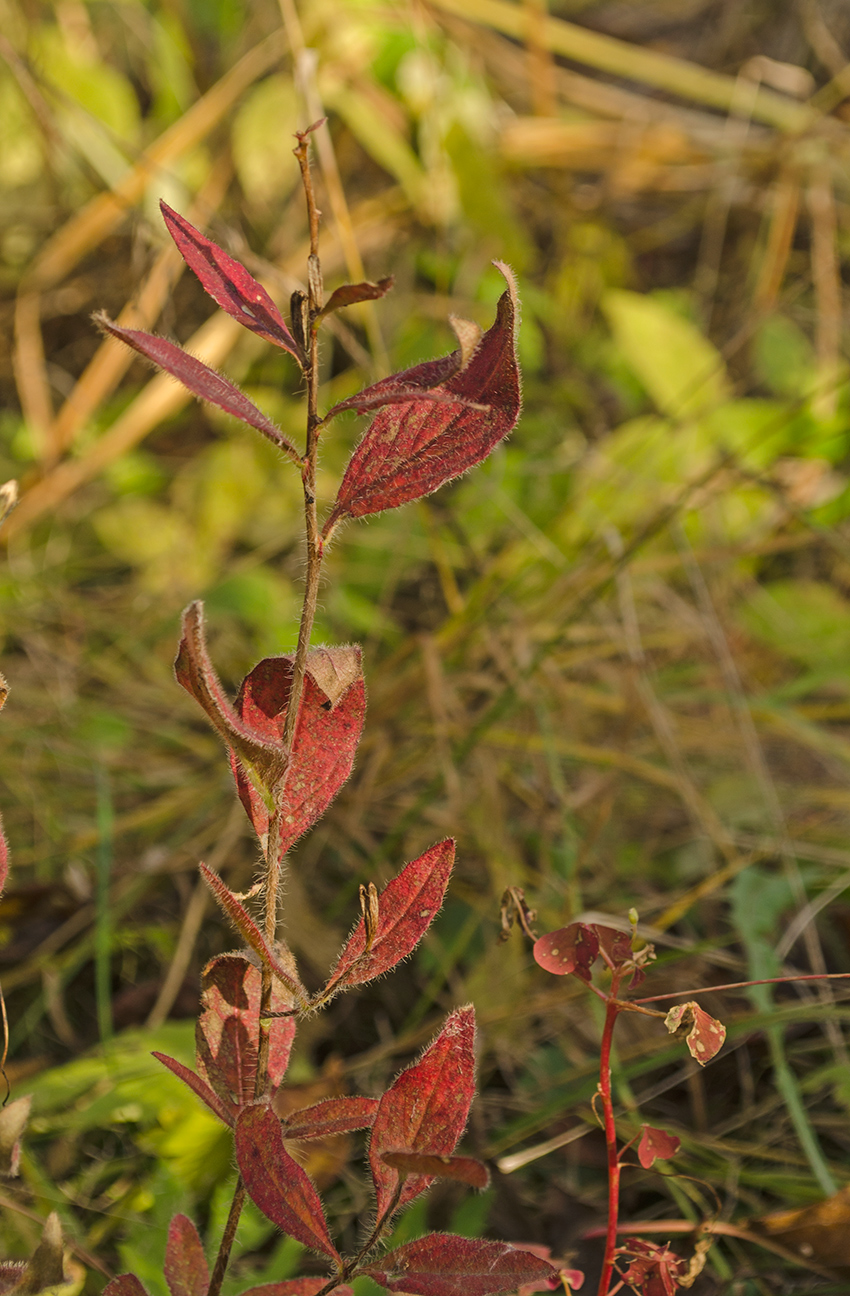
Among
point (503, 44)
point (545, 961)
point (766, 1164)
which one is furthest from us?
point (503, 44)

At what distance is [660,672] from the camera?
61.7 inches

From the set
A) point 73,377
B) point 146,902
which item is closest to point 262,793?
point 146,902

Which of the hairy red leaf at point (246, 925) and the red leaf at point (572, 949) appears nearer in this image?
the hairy red leaf at point (246, 925)

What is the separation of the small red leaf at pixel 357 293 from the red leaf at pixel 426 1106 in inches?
13.1

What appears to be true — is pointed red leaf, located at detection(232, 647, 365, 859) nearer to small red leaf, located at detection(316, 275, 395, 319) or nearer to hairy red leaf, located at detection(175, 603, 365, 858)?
hairy red leaf, located at detection(175, 603, 365, 858)

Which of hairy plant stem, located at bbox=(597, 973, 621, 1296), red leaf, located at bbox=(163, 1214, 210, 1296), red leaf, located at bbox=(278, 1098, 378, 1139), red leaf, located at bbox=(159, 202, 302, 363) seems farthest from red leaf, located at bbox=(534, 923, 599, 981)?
red leaf, located at bbox=(159, 202, 302, 363)

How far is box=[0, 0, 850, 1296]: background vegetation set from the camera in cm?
96

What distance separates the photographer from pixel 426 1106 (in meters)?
0.51

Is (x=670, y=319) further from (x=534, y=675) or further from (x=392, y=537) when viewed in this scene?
(x=534, y=675)

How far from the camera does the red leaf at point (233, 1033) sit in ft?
1.79

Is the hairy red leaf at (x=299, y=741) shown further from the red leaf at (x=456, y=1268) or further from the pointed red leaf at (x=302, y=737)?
the red leaf at (x=456, y=1268)

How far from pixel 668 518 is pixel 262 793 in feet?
2.82

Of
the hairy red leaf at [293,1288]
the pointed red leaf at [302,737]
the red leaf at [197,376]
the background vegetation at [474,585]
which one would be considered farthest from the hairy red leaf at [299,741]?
the background vegetation at [474,585]

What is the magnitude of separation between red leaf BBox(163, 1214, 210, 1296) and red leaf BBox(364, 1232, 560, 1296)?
0.34 feet
